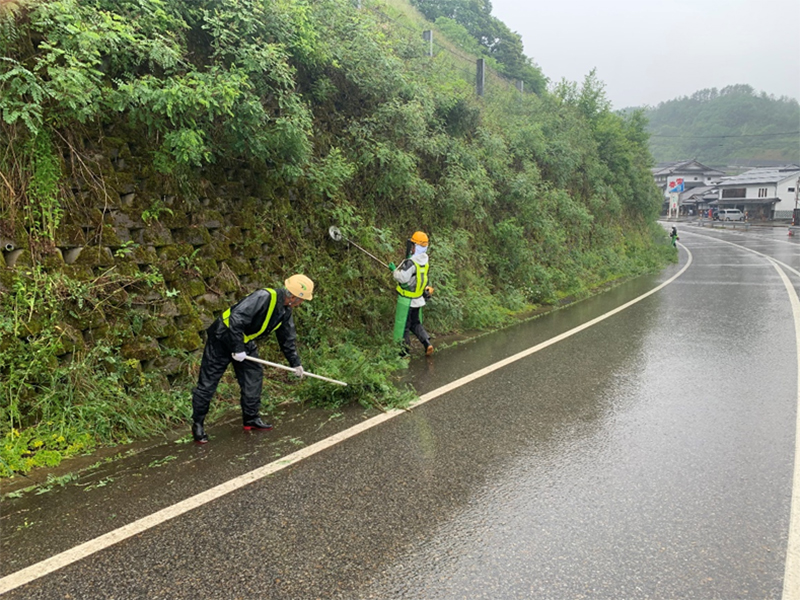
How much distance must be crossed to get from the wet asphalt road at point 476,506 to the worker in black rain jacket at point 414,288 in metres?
1.58

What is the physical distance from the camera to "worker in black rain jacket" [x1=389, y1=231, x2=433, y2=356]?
7621mm

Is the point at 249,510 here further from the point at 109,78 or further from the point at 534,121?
the point at 534,121

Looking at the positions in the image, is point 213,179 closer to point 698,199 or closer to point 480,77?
point 480,77

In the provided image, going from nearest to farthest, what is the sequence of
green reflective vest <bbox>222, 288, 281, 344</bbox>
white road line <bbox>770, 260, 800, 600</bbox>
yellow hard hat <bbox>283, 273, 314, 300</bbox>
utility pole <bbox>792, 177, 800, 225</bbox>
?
1. white road line <bbox>770, 260, 800, 600</bbox>
2. green reflective vest <bbox>222, 288, 281, 344</bbox>
3. yellow hard hat <bbox>283, 273, 314, 300</bbox>
4. utility pole <bbox>792, 177, 800, 225</bbox>

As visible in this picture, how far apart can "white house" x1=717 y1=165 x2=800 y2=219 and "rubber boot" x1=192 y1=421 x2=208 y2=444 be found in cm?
7583

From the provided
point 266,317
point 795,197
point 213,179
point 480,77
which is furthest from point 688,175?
point 266,317

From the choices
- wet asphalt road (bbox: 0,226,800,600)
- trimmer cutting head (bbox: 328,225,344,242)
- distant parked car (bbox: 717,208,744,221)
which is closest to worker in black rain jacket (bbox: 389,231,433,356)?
trimmer cutting head (bbox: 328,225,344,242)

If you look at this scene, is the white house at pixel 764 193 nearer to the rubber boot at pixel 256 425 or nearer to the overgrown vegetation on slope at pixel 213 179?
the overgrown vegetation on slope at pixel 213 179

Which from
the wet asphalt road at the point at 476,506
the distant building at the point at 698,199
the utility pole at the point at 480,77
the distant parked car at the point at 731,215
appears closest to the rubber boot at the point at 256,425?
the wet asphalt road at the point at 476,506

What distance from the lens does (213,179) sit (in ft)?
21.6

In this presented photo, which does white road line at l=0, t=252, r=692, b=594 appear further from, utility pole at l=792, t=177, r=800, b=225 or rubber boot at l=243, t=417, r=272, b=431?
utility pole at l=792, t=177, r=800, b=225

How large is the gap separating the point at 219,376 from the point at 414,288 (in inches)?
137

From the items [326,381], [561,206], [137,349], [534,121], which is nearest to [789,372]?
[326,381]

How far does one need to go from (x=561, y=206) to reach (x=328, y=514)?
48.4 ft
